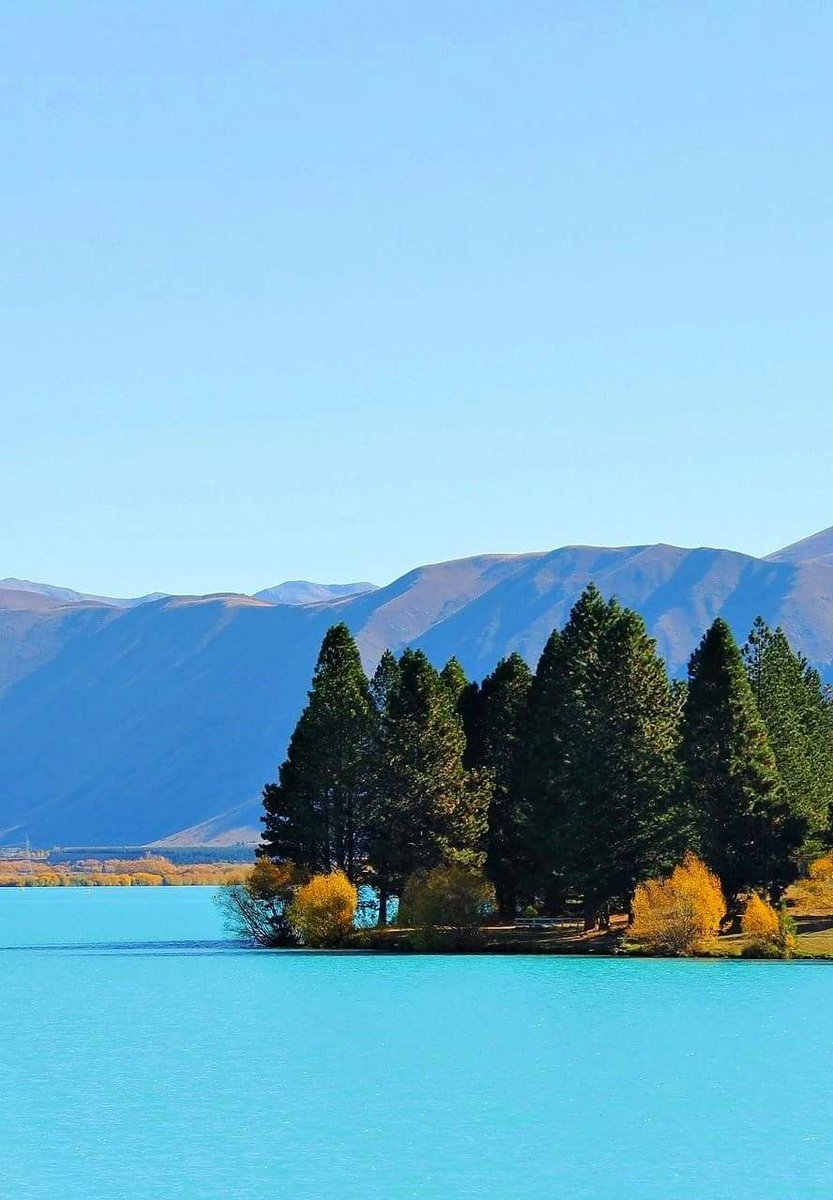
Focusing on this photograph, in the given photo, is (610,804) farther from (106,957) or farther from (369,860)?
(106,957)

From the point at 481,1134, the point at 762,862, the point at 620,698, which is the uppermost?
the point at 620,698

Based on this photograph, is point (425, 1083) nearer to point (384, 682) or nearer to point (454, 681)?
point (384, 682)

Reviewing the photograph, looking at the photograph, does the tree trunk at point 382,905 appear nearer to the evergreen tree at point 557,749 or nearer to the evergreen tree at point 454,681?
the evergreen tree at point 557,749

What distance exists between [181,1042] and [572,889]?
45.8 meters

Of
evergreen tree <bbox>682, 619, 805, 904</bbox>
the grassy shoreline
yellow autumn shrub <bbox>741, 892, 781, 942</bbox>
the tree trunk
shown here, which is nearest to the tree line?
evergreen tree <bbox>682, 619, 805, 904</bbox>

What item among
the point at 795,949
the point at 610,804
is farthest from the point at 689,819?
the point at 795,949

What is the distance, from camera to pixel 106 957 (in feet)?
379

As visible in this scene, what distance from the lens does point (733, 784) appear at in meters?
106

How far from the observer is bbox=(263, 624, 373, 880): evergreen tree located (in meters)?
121

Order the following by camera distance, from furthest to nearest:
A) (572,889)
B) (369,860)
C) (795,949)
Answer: (369,860) < (572,889) < (795,949)

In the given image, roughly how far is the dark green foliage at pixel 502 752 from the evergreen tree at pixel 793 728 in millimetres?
14615

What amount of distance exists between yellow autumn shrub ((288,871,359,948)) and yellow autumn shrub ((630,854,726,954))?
20.2 metres

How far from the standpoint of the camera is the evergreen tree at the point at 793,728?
11456cm

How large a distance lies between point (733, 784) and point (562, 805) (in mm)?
9763
